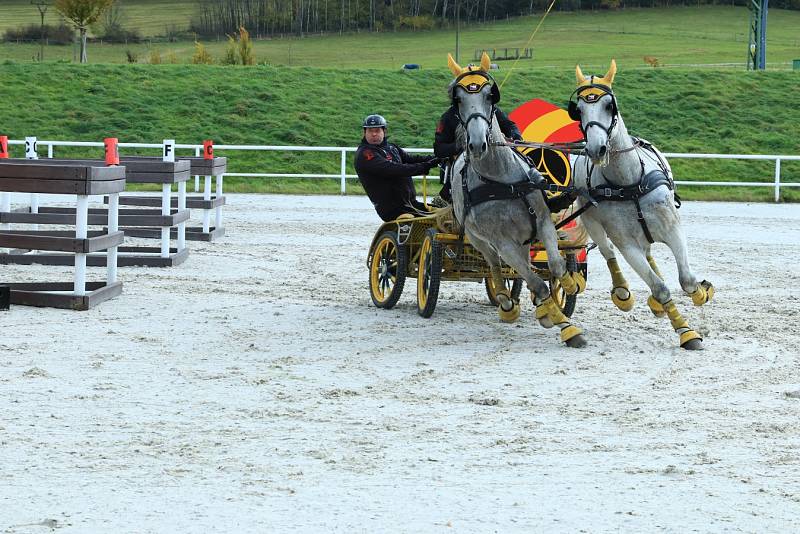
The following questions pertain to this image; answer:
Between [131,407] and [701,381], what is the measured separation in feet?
11.4

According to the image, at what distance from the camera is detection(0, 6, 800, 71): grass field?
222 ft

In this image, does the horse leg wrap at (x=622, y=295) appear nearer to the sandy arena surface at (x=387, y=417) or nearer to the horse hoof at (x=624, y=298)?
the horse hoof at (x=624, y=298)

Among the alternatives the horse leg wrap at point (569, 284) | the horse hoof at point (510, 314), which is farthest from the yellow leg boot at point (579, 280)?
the horse hoof at point (510, 314)

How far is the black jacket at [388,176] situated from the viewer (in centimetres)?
1015

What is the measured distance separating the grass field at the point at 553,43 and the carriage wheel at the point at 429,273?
5236cm

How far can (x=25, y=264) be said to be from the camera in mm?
12945

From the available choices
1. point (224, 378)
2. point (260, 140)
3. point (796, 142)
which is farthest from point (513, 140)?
point (796, 142)

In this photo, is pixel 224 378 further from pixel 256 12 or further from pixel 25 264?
pixel 256 12

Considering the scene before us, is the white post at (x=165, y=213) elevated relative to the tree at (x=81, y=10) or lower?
lower

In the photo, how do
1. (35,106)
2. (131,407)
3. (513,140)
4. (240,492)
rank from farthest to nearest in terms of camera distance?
(35,106) < (513,140) < (131,407) < (240,492)

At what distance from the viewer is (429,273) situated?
9.68 m

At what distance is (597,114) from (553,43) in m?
72.3

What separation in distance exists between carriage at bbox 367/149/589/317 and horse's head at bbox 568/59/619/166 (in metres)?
1.28

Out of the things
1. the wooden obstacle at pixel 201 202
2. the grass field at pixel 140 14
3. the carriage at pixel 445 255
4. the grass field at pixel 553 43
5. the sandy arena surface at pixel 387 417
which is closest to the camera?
the sandy arena surface at pixel 387 417
